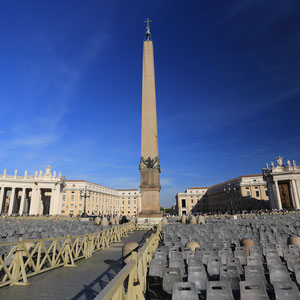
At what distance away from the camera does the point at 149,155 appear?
24203 mm

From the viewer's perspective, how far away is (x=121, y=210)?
450ft

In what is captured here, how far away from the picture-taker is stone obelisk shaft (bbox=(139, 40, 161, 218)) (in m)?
23.4

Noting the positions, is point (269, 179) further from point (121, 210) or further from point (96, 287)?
point (121, 210)

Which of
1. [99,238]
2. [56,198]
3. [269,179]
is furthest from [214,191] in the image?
[99,238]

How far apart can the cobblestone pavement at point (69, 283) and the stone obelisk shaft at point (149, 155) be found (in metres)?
14.3

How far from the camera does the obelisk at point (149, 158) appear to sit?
2339 cm

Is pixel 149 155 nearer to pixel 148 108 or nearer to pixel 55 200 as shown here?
pixel 148 108

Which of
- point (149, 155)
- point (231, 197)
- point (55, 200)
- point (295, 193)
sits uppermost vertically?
point (149, 155)

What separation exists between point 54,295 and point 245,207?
94.7 meters

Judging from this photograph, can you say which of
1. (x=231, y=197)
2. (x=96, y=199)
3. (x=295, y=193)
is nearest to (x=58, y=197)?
(x=96, y=199)

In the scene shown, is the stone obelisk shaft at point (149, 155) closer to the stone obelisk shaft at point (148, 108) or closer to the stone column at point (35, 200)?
the stone obelisk shaft at point (148, 108)

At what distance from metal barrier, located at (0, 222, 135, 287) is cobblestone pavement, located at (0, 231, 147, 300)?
28 cm

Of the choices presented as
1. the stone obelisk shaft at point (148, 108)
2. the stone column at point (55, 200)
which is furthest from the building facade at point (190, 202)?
the stone obelisk shaft at point (148, 108)

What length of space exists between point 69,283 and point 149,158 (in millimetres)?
17925
